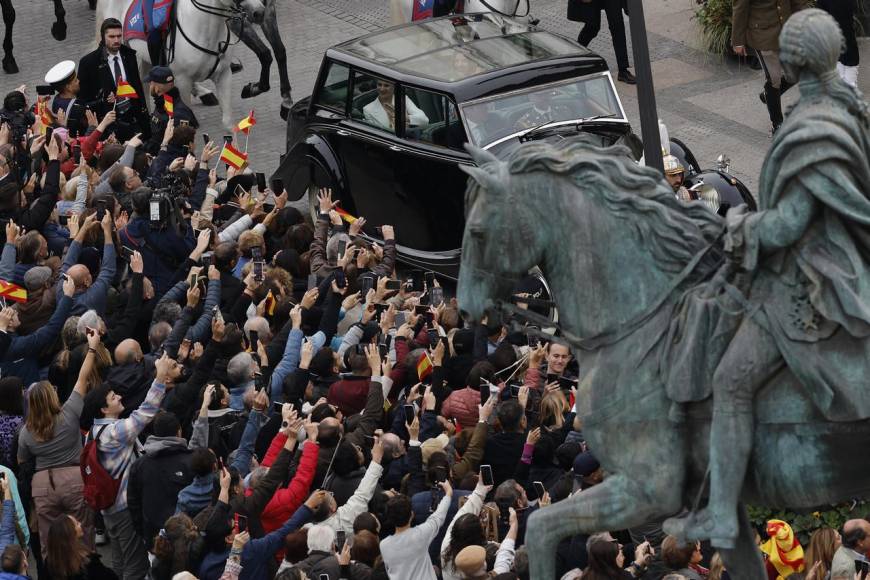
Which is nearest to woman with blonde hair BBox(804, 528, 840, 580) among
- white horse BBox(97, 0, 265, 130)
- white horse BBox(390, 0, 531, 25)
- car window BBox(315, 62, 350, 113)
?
car window BBox(315, 62, 350, 113)

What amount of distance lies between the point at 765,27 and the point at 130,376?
8043 mm

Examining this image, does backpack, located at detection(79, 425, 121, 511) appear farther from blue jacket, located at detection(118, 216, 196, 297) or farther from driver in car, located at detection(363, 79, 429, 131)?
driver in car, located at detection(363, 79, 429, 131)

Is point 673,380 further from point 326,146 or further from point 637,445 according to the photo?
point 326,146

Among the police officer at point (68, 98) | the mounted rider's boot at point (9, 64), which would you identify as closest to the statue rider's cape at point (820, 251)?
the police officer at point (68, 98)

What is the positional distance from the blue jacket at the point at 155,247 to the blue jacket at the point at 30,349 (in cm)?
138

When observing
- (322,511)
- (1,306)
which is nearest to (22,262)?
(1,306)

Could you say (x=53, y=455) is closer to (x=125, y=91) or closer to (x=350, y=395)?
(x=350, y=395)

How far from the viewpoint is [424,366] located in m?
12.5

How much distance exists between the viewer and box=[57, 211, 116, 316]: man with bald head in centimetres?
1406

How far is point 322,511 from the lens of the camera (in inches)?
428

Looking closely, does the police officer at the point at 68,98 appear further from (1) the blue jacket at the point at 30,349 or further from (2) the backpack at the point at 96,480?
(2) the backpack at the point at 96,480

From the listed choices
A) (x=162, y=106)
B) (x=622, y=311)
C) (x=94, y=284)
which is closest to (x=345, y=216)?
(x=94, y=284)

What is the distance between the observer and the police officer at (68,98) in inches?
723

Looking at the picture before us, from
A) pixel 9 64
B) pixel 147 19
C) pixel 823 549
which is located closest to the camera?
pixel 823 549
